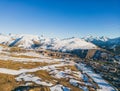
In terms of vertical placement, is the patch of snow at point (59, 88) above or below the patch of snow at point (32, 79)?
below

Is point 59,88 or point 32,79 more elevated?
point 32,79

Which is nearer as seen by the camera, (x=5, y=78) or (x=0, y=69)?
(x=5, y=78)

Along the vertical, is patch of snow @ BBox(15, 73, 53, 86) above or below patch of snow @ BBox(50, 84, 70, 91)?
above

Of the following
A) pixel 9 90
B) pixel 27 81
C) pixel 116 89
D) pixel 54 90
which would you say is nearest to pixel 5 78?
pixel 27 81

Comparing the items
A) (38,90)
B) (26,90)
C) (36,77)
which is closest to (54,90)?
(38,90)

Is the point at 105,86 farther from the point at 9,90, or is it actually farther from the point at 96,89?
the point at 9,90

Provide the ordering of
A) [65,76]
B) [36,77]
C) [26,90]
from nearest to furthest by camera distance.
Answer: [26,90] → [36,77] → [65,76]

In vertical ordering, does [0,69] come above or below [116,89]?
above

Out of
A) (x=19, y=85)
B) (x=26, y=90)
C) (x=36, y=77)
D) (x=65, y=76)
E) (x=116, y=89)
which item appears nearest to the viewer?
(x=26, y=90)

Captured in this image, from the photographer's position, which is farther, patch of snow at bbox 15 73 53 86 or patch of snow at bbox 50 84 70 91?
patch of snow at bbox 15 73 53 86

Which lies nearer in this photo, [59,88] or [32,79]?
[59,88]

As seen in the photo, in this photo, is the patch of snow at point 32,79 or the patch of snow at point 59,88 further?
the patch of snow at point 32,79
